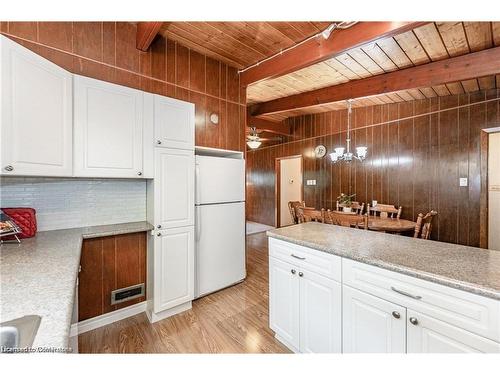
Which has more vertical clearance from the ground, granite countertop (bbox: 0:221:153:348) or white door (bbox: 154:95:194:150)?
white door (bbox: 154:95:194:150)

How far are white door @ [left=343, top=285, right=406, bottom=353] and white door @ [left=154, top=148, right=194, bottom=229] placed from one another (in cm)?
155

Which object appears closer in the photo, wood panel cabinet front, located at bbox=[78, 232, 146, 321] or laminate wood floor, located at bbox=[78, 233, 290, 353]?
laminate wood floor, located at bbox=[78, 233, 290, 353]

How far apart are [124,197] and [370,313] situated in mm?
2207

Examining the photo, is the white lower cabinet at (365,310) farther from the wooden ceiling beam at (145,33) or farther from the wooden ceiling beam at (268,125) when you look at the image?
the wooden ceiling beam at (268,125)

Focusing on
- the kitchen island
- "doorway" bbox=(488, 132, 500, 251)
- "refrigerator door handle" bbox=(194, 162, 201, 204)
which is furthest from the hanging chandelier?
"refrigerator door handle" bbox=(194, 162, 201, 204)

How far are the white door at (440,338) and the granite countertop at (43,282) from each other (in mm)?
1363

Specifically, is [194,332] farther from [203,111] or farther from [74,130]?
[203,111]

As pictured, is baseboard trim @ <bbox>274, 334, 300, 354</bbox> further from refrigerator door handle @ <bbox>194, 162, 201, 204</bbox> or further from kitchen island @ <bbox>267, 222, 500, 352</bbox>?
refrigerator door handle @ <bbox>194, 162, 201, 204</bbox>

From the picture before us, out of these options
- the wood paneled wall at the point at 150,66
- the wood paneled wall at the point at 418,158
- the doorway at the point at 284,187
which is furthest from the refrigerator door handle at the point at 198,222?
the doorway at the point at 284,187

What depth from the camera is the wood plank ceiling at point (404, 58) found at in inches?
87.4

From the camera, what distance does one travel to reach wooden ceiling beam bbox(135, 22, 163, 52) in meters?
1.98

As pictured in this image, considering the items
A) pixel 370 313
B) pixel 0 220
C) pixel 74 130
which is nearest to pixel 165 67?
pixel 74 130

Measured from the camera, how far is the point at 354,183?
471 cm

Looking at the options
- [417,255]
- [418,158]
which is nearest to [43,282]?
[417,255]
